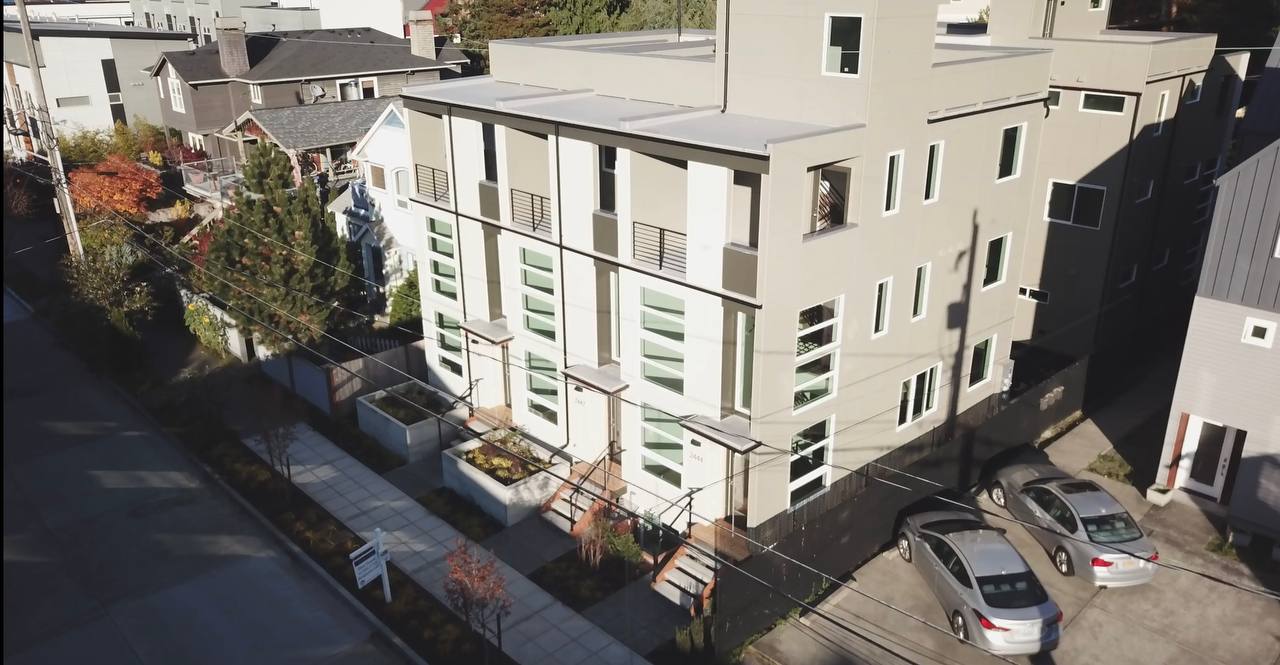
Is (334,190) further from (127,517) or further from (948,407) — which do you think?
(948,407)

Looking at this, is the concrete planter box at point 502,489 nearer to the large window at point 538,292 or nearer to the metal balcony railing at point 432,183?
the large window at point 538,292

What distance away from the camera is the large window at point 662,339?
719 inches

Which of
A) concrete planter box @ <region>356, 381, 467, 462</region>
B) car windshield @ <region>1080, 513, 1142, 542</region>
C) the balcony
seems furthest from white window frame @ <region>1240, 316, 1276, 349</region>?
the balcony

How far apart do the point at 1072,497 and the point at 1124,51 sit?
11567 millimetres

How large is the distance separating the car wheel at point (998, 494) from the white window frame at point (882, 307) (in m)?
5.05

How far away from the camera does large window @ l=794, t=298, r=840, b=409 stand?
17438 mm

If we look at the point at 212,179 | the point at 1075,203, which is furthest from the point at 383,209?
the point at 1075,203

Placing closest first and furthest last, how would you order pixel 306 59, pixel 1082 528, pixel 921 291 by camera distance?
pixel 1082 528 < pixel 921 291 < pixel 306 59

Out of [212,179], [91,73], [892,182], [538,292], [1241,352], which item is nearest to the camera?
[892,182]

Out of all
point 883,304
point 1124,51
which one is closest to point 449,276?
point 883,304

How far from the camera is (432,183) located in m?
23.7

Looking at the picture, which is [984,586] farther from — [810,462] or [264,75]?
[264,75]

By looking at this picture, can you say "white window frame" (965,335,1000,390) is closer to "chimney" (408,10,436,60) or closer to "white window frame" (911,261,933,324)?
"white window frame" (911,261,933,324)

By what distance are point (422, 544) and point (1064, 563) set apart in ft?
43.5
